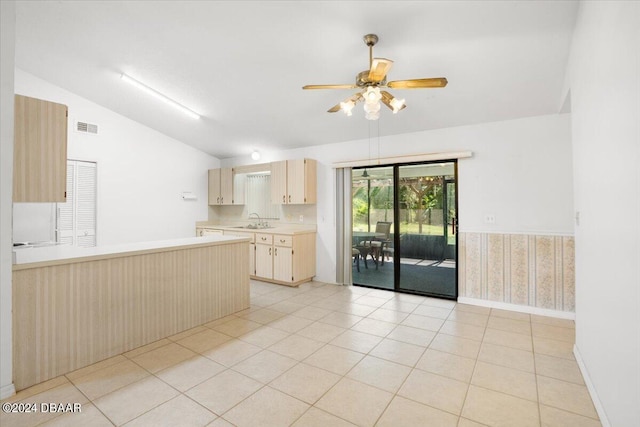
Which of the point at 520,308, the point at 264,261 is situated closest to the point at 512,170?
the point at 520,308

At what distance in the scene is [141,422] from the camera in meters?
1.81

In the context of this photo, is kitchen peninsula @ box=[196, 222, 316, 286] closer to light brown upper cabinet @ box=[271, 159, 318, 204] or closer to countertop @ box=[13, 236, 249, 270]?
light brown upper cabinet @ box=[271, 159, 318, 204]

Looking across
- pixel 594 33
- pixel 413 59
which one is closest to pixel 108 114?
pixel 413 59

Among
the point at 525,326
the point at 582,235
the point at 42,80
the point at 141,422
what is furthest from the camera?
the point at 42,80

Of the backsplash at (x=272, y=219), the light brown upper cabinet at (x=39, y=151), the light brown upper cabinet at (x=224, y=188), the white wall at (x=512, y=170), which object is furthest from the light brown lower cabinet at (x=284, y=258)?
the light brown upper cabinet at (x=39, y=151)

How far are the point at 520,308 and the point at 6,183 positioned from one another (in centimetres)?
509

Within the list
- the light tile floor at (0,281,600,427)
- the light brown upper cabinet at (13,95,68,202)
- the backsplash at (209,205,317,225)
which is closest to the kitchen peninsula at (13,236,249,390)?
the light tile floor at (0,281,600,427)

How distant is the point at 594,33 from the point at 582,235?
55.9 inches

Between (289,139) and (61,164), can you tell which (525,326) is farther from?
(61,164)

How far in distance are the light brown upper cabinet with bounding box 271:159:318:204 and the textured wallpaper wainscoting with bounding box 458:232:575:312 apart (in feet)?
8.08

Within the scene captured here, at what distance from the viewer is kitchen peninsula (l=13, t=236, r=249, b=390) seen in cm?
217

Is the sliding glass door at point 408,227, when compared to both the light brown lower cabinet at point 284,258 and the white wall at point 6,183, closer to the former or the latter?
the light brown lower cabinet at point 284,258

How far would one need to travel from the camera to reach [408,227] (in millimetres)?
4625

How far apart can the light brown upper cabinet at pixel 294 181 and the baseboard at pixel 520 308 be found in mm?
2806
